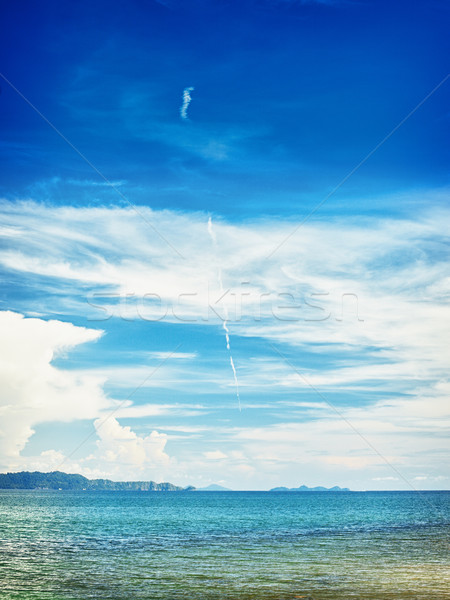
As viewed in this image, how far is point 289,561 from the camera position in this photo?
38625 millimetres

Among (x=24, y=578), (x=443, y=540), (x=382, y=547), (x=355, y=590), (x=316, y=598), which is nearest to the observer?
(x=316, y=598)

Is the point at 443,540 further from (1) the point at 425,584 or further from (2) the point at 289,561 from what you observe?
(1) the point at 425,584

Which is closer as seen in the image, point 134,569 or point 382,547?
point 134,569

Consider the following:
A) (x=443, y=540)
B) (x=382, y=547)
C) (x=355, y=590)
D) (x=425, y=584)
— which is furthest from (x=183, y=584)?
(x=443, y=540)

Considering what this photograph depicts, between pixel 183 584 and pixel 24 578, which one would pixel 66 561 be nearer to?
pixel 24 578

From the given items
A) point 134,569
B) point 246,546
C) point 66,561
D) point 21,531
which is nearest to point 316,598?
point 134,569

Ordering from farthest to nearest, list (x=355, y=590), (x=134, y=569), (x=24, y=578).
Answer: (x=134, y=569) → (x=24, y=578) → (x=355, y=590)

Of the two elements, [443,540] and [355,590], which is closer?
[355,590]

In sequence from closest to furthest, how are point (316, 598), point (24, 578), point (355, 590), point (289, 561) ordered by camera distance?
1. point (316, 598)
2. point (355, 590)
3. point (24, 578)
4. point (289, 561)

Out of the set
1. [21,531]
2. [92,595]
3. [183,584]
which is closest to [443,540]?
[183,584]

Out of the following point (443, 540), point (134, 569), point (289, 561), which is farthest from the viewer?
point (443, 540)

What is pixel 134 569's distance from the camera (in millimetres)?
35062

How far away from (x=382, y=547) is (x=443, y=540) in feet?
31.6

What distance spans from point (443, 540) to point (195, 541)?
23.6 metres
